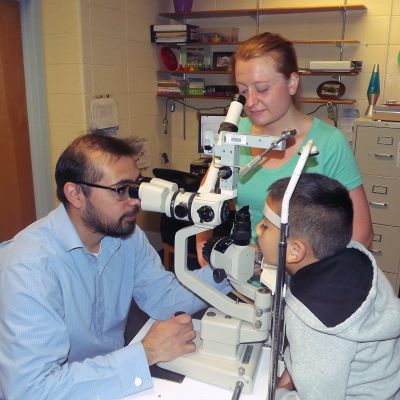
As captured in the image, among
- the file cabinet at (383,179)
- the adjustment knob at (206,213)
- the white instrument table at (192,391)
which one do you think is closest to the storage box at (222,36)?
the file cabinet at (383,179)

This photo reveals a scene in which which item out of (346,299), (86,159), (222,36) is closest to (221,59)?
(222,36)

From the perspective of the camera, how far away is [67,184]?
4.18 ft

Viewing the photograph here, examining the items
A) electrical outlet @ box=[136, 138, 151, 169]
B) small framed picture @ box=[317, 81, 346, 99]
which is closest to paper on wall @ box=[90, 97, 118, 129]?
electrical outlet @ box=[136, 138, 151, 169]

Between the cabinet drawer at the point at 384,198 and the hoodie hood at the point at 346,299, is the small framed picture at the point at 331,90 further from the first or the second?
the hoodie hood at the point at 346,299

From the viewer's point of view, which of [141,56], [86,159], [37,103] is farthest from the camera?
[141,56]

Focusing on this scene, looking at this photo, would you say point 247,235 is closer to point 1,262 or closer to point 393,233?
point 1,262

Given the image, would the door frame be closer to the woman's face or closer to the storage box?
the storage box

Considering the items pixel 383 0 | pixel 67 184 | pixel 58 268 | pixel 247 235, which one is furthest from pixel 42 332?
pixel 383 0

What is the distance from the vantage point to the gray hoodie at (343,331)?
942 millimetres

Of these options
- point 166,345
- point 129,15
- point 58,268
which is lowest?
point 166,345

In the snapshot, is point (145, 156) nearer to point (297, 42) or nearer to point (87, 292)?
point (297, 42)

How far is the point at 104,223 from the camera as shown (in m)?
1.30

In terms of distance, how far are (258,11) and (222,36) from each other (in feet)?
1.13

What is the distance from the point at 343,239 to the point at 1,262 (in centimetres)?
89
